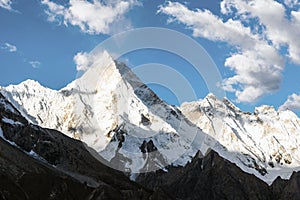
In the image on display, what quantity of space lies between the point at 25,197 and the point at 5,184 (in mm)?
9347

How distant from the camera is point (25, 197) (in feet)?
644

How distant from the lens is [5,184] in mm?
198000
